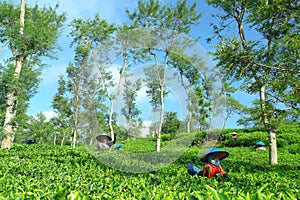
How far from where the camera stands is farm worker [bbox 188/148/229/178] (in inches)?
235

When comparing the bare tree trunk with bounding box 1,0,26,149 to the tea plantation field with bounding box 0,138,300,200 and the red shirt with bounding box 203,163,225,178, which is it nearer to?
the tea plantation field with bounding box 0,138,300,200

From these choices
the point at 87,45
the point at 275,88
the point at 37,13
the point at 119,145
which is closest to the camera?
the point at 275,88

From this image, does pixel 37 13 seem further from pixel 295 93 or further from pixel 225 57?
pixel 295 93

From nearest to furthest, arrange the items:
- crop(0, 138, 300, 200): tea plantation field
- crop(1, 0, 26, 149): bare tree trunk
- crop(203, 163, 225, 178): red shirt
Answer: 1. crop(0, 138, 300, 200): tea plantation field
2. crop(203, 163, 225, 178): red shirt
3. crop(1, 0, 26, 149): bare tree trunk

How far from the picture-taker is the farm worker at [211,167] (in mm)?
5971

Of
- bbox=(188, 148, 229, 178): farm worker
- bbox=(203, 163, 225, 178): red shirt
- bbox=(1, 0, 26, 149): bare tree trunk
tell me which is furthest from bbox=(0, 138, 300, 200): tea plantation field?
bbox=(1, 0, 26, 149): bare tree trunk

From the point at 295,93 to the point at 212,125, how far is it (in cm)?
301

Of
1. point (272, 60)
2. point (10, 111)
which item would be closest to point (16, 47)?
point (10, 111)

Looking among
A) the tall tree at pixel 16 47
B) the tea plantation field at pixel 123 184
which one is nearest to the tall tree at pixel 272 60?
the tea plantation field at pixel 123 184

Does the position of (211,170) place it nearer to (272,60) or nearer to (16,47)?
(272,60)

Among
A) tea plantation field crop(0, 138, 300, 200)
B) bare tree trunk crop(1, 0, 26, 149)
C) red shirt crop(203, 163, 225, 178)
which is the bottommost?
tea plantation field crop(0, 138, 300, 200)

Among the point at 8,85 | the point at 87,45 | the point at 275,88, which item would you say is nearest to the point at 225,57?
the point at 275,88

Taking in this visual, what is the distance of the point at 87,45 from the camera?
62.4ft

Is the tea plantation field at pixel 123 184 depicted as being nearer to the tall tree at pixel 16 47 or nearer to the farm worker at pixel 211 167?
the farm worker at pixel 211 167
